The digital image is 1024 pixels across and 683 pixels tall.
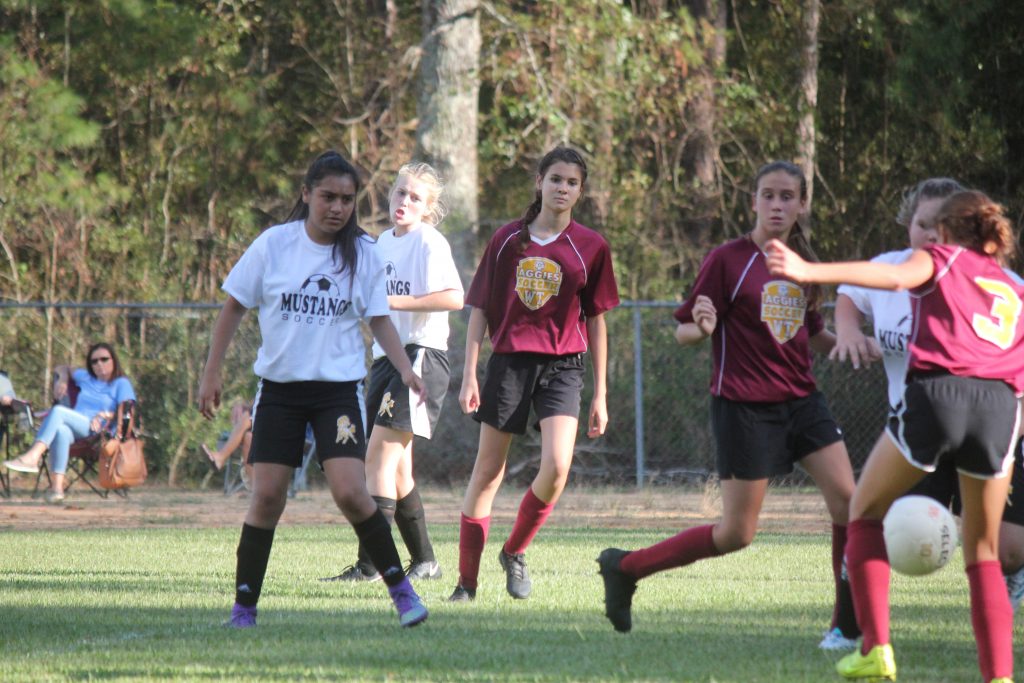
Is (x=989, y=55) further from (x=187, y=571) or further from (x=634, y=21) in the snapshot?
(x=187, y=571)

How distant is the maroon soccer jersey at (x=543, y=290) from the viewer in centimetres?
626

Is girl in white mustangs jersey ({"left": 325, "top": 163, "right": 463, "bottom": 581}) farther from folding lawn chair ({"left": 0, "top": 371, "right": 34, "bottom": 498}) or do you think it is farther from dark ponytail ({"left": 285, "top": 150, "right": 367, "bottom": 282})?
folding lawn chair ({"left": 0, "top": 371, "right": 34, "bottom": 498})

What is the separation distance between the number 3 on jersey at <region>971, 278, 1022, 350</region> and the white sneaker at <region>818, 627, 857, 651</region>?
1376mm

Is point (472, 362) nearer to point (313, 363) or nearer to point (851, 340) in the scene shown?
point (313, 363)

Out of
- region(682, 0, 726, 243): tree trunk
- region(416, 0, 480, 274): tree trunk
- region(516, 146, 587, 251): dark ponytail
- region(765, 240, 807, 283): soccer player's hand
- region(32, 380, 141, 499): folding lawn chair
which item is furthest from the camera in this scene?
region(682, 0, 726, 243): tree trunk

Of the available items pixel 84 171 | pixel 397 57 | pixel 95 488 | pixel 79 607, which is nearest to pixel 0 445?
pixel 95 488

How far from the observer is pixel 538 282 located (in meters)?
6.26

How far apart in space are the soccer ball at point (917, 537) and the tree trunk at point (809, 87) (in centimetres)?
1567

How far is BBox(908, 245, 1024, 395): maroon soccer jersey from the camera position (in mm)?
4266

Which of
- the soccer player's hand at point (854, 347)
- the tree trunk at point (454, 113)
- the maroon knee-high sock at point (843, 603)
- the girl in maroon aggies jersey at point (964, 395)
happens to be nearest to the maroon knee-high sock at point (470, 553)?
the maroon knee-high sock at point (843, 603)

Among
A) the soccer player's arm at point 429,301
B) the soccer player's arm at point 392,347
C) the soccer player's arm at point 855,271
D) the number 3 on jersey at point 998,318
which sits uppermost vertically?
the soccer player's arm at point 855,271

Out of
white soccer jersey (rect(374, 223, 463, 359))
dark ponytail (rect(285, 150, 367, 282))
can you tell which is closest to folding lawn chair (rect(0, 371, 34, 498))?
white soccer jersey (rect(374, 223, 463, 359))

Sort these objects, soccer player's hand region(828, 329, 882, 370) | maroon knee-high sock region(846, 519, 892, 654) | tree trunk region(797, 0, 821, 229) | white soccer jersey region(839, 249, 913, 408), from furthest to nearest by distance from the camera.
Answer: tree trunk region(797, 0, 821, 229)
white soccer jersey region(839, 249, 913, 408)
soccer player's hand region(828, 329, 882, 370)
maroon knee-high sock region(846, 519, 892, 654)

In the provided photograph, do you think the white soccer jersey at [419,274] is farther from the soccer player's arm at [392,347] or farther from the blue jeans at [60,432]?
the blue jeans at [60,432]
